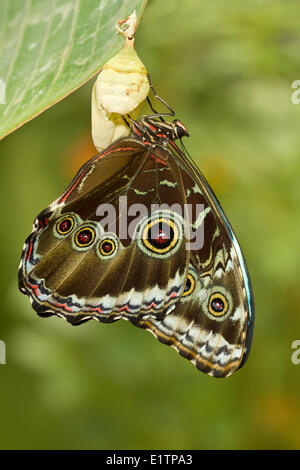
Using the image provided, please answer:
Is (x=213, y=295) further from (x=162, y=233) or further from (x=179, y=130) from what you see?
(x=179, y=130)

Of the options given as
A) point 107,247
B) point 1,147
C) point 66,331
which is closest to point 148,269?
point 107,247

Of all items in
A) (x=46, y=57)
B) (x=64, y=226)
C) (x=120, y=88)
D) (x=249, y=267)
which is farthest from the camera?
(x=249, y=267)

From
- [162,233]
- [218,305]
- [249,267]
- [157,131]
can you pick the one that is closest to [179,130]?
[157,131]

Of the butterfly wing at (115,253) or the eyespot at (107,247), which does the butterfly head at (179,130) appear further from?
the eyespot at (107,247)

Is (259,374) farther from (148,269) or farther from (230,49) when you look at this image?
(230,49)

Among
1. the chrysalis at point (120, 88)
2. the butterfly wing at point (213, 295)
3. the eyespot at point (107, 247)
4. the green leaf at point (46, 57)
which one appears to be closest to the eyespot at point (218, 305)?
the butterfly wing at point (213, 295)

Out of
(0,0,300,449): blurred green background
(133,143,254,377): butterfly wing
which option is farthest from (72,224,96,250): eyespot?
(0,0,300,449): blurred green background
